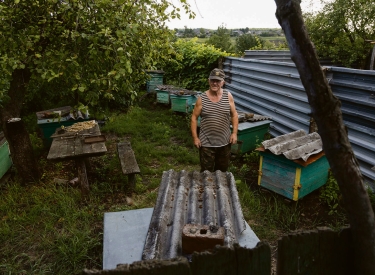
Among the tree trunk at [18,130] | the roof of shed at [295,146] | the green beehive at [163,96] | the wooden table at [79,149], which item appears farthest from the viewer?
the green beehive at [163,96]

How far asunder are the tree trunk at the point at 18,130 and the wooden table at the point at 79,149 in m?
0.66

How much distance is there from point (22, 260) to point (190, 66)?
1014 centimetres

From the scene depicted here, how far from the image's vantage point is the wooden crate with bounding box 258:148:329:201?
495 centimetres

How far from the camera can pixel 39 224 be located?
4918mm

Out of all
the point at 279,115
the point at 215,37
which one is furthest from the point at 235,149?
the point at 215,37

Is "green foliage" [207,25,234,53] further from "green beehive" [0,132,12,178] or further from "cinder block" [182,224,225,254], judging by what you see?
"cinder block" [182,224,225,254]

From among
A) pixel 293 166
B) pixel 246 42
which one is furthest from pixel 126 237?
pixel 246 42

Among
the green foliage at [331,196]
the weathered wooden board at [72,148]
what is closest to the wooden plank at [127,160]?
the weathered wooden board at [72,148]

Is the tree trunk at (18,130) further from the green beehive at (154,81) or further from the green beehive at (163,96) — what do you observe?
the green beehive at (154,81)

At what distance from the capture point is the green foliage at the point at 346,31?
11023 mm

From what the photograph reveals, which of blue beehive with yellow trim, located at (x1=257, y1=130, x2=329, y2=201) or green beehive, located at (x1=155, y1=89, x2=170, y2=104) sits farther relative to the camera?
green beehive, located at (x1=155, y1=89, x2=170, y2=104)

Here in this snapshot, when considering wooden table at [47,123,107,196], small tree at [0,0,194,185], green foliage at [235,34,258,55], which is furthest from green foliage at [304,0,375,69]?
green foliage at [235,34,258,55]

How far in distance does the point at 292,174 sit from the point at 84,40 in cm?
393

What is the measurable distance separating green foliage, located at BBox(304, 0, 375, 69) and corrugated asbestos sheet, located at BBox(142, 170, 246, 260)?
9972 millimetres
